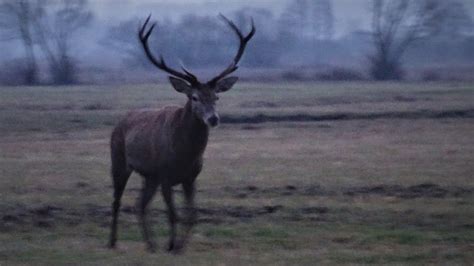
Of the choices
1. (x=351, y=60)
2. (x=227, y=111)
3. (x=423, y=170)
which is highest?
(x=423, y=170)

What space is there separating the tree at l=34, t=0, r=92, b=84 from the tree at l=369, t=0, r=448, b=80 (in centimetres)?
1963

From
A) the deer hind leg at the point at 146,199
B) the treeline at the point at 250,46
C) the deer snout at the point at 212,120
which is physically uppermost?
the deer snout at the point at 212,120

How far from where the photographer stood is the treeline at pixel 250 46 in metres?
76.6

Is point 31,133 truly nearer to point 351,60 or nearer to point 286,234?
point 286,234

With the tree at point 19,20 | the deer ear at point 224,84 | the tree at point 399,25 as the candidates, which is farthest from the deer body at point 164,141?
the tree at point 19,20

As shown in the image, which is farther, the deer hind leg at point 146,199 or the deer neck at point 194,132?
the deer hind leg at point 146,199

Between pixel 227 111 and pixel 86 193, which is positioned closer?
pixel 86 193

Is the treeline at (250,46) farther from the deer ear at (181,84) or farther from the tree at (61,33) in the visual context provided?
Answer: the deer ear at (181,84)

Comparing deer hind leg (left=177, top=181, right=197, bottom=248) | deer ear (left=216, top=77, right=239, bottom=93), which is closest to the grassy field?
deer hind leg (left=177, top=181, right=197, bottom=248)

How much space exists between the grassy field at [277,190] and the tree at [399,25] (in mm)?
37496

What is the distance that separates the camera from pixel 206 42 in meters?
96.5

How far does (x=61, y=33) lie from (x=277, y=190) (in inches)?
2720

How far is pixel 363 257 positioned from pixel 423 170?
10.1 metres

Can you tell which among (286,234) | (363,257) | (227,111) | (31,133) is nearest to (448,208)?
(286,234)
